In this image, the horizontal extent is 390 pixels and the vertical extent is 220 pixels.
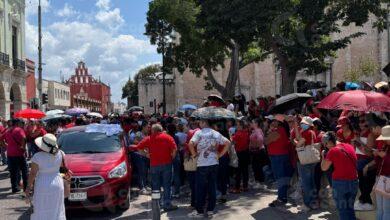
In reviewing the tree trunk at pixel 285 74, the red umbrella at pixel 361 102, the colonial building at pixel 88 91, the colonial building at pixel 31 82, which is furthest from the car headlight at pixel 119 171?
the colonial building at pixel 88 91

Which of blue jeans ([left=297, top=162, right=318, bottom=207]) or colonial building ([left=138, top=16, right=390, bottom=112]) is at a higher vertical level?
colonial building ([left=138, top=16, right=390, bottom=112])

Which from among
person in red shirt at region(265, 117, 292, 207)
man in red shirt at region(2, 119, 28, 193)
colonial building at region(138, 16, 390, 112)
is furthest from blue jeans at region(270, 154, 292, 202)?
colonial building at region(138, 16, 390, 112)

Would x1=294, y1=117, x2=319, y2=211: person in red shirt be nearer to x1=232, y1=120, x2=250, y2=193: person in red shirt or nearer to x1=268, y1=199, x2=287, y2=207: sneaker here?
x1=268, y1=199, x2=287, y2=207: sneaker

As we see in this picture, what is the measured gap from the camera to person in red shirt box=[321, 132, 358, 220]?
711cm

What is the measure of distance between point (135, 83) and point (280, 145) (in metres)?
76.6

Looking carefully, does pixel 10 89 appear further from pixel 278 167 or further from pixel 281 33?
pixel 278 167

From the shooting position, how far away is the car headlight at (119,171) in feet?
31.5

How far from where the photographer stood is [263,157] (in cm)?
1208

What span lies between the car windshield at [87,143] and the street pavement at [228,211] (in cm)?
124

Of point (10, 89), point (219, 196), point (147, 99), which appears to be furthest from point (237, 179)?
point (147, 99)

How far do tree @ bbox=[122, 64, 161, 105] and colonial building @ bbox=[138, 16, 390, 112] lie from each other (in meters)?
9.69

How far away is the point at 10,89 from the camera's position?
3581 cm

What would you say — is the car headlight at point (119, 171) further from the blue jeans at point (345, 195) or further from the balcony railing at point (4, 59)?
the balcony railing at point (4, 59)

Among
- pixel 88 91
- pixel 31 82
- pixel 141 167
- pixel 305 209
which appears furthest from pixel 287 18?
pixel 88 91
